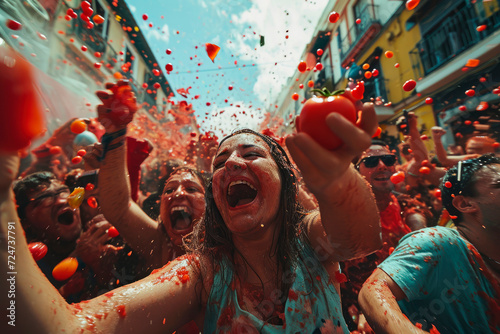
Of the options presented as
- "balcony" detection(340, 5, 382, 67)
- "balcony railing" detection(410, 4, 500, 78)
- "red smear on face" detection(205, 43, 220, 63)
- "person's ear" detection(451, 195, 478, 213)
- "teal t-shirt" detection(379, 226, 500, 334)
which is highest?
"balcony" detection(340, 5, 382, 67)

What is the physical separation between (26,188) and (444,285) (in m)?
4.58

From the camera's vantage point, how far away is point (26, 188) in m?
2.93

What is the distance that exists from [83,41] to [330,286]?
13994mm

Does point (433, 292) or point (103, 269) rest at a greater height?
point (103, 269)

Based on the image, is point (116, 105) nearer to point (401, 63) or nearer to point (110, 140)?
point (110, 140)

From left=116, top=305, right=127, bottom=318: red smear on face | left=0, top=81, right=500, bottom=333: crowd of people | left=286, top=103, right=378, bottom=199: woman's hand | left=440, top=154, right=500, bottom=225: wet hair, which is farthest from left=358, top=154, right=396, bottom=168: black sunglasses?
left=116, top=305, right=127, bottom=318: red smear on face

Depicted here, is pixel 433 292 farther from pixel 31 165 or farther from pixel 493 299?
pixel 31 165

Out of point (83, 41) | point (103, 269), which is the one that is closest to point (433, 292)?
point (103, 269)

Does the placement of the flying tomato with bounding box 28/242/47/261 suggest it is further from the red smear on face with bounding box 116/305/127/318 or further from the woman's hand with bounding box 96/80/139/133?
the red smear on face with bounding box 116/305/127/318

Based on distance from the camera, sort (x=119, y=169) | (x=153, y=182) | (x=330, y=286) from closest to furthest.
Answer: (x=330, y=286), (x=119, y=169), (x=153, y=182)

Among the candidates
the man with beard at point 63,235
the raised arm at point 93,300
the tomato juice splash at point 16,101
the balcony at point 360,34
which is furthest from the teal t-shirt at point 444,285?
the balcony at point 360,34

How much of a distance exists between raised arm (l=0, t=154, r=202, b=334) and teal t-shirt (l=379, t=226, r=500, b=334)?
1.60m

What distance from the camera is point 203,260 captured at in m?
Result: 1.79

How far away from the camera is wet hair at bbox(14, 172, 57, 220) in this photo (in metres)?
2.86
